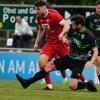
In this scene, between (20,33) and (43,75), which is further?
(20,33)

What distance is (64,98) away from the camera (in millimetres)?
13023

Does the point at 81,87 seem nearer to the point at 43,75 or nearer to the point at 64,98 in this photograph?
the point at 43,75

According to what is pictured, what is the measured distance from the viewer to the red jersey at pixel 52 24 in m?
15.9

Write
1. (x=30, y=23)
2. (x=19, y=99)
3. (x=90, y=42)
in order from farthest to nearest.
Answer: (x=30, y=23) → (x=90, y=42) → (x=19, y=99)

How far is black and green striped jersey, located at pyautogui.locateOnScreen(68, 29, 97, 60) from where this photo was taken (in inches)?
582

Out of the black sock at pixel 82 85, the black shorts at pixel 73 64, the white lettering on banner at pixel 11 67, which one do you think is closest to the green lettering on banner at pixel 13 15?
the white lettering on banner at pixel 11 67

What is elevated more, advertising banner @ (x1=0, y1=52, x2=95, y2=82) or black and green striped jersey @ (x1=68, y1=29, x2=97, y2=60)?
black and green striped jersey @ (x1=68, y1=29, x2=97, y2=60)

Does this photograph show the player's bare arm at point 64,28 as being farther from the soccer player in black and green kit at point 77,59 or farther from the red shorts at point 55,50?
the red shorts at point 55,50

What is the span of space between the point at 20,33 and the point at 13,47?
1.81 feet

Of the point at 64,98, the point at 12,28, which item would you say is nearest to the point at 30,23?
the point at 12,28

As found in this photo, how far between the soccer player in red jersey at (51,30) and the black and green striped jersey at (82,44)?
41 centimetres

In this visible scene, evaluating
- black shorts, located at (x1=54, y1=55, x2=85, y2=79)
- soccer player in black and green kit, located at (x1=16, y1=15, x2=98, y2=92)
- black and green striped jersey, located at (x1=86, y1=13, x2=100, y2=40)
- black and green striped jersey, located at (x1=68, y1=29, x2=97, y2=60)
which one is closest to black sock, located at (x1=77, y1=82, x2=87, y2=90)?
soccer player in black and green kit, located at (x1=16, y1=15, x2=98, y2=92)

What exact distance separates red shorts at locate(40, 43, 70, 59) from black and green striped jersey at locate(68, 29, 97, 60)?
133cm

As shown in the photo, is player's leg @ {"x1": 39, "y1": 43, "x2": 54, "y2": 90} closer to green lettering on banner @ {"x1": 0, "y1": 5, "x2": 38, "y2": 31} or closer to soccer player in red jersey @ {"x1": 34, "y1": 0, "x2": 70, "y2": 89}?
soccer player in red jersey @ {"x1": 34, "y1": 0, "x2": 70, "y2": 89}
